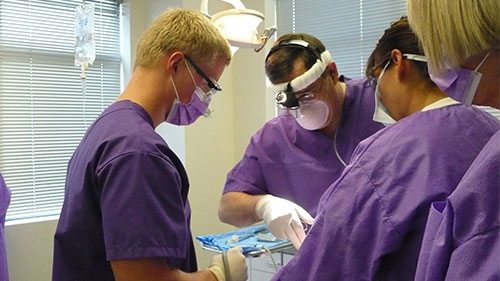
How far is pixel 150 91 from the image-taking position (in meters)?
1.24

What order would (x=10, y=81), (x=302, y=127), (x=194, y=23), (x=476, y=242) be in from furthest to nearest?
(x=10, y=81) → (x=302, y=127) → (x=194, y=23) → (x=476, y=242)

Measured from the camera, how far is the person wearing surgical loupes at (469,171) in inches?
25.9

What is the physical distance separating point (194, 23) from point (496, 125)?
77 centimetres

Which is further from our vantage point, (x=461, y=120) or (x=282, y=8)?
(x=282, y=8)

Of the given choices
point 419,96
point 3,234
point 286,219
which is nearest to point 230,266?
point 286,219

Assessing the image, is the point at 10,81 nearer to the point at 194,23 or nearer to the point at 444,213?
the point at 194,23

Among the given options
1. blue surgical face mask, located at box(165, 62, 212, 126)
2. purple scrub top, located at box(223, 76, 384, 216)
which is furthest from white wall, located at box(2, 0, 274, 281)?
blue surgical face mask, located at box(165, 62, 212, 126)

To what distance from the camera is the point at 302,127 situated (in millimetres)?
1861

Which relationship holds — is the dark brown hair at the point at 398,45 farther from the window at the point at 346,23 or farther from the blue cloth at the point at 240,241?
the window at the point at 346,23

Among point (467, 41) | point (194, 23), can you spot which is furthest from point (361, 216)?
point (194, 23)

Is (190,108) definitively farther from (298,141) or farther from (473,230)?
(473,230)

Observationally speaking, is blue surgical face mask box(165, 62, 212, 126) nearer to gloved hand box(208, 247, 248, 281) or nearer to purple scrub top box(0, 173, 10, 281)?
gloved hand box(208, 247, 248, 281)

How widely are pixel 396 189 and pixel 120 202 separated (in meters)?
0.56

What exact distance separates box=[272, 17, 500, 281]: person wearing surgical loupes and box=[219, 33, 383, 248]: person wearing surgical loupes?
622mm
